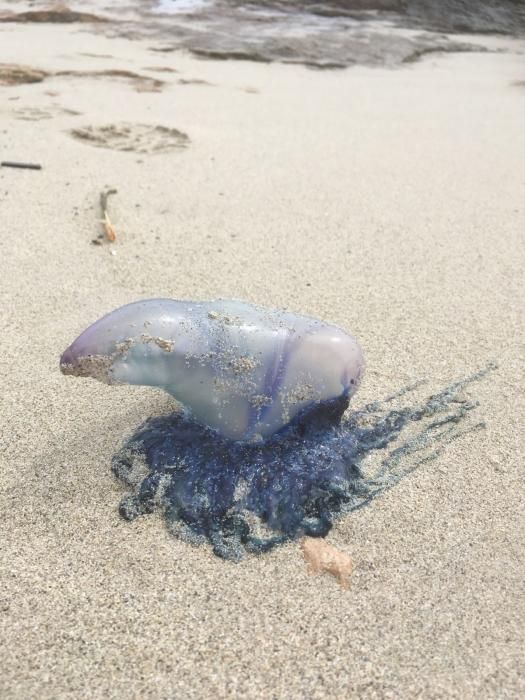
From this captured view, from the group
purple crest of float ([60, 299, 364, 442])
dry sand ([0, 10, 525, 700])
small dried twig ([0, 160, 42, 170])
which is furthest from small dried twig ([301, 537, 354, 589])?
small dried twig ([0, 160, 42, 170])

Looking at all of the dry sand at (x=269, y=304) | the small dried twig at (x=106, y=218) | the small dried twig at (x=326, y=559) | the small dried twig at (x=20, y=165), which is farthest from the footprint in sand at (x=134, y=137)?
the small dried twig at (x=326, y=559)

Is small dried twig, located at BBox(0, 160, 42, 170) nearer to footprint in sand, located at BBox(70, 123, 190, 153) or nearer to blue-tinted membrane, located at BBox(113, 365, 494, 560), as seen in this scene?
footprint in sand, located at BBox(70, 123, 190, 153)

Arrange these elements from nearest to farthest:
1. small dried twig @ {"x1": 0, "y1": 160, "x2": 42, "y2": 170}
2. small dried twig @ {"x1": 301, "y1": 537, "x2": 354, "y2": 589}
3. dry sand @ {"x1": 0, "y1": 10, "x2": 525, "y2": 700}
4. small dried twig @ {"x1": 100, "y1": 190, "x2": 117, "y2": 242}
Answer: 1. dry sand @ {"x1": 0, "y1": 10, "x2": 525, "y2": 700}
2. small dried twig @ {"x1": 301, "y1": 537, "x2": 354, "y2": 589}
3. small dried twig @ {"x1": 100, "y1": 190, "x2": 117, "y2": 242}
4. small dried twig @ {"x1": 0, "y1": 160, "x2": 42, "y2": 170}

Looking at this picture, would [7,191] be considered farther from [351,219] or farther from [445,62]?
[445,62]

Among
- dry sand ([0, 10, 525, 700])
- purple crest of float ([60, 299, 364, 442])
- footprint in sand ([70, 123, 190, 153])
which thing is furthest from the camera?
footprint in sand ([70, 123, 190, 153])

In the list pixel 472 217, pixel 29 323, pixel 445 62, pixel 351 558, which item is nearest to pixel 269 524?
pixel 351 558

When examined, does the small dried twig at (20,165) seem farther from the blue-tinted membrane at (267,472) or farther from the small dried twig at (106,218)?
the blue-tinted membrane at (267,472)
